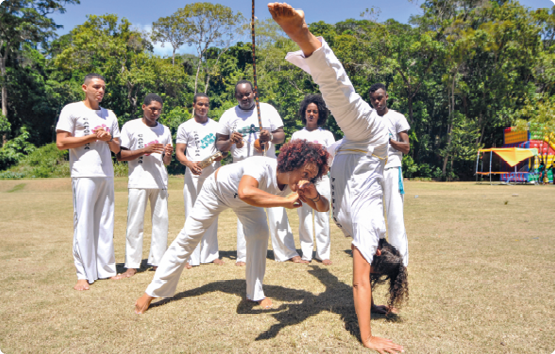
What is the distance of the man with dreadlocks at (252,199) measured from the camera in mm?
3217

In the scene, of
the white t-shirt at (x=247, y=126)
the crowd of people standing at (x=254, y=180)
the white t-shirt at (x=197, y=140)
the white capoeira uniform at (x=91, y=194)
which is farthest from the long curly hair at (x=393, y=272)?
the white capoeira uniform at (x=91, y=194)

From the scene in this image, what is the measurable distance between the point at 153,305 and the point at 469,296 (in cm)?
329

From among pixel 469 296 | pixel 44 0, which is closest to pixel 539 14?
pixel 469 296

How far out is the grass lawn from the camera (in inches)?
124

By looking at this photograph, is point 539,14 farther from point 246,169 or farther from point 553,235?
point 246,169

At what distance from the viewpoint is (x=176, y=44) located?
32938 millimetres

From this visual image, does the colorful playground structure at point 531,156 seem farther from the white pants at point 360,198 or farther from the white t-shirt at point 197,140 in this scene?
the white pants at point 360,198

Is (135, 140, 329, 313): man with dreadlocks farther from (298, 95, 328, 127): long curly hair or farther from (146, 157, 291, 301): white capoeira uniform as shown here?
(298, 95, 328, 127): long curly hair

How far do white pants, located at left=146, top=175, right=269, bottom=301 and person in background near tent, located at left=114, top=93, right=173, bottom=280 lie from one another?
152 centimetres

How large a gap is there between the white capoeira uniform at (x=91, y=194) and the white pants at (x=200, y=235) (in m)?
1.43

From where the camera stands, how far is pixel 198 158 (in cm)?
598

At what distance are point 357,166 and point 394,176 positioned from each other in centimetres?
185

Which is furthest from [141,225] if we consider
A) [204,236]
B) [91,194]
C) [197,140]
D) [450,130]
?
[450,130]

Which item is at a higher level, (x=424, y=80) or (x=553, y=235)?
(x=424, y=80)
